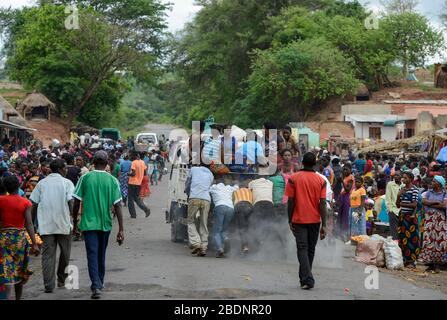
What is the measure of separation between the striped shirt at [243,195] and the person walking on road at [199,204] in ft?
1.59

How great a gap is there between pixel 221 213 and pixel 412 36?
46.0m

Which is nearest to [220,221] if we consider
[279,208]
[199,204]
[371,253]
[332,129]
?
[199,204]

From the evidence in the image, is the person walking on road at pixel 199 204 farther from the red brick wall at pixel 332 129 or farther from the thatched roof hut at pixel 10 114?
the red brick wall at pixel 332 129

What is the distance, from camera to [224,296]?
10.2 m

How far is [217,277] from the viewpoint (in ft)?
37.8

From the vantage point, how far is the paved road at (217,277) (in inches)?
411

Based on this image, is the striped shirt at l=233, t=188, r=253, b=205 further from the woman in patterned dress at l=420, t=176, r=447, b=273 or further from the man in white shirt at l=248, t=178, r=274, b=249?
the woman in patterned dress at l=420, t=176, r=447, b=273

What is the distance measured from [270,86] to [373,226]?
33192mm

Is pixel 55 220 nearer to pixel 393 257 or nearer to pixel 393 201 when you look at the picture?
pixel 393 257

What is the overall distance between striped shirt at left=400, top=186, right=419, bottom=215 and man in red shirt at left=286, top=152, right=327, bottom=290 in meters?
3.50

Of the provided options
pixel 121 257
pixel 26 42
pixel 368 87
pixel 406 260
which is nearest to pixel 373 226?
pixel 406 260

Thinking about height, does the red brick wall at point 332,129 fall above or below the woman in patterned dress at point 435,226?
above

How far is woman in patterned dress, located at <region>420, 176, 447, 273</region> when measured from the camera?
13758 millimetres

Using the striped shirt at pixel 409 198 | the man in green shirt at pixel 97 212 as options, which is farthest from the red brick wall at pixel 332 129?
the man in green shirt at pixel 97 212
